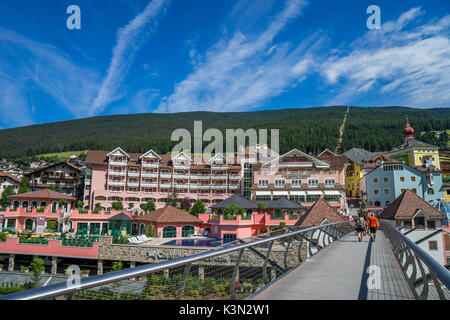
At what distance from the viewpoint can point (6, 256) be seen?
3806 centimetres

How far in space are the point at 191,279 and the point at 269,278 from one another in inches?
129

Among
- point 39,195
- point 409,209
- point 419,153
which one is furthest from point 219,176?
point 419,153

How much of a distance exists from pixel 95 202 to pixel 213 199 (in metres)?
24.6

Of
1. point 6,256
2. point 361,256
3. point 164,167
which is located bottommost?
point 6,256

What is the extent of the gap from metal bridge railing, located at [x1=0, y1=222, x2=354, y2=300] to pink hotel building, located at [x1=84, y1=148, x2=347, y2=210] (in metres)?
52.7

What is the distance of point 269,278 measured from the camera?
6.94 meters

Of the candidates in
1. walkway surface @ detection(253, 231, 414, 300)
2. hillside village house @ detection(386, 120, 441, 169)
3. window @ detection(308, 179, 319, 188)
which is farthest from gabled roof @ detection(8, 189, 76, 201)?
hillside village house @ detection(386, 120, 441, 169)

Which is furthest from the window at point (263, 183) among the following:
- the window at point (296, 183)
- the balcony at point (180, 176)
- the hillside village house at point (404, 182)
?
the hillside village house at point (404, 182)

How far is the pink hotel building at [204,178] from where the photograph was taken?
5928cm

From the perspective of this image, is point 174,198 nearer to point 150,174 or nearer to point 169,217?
point 150,174

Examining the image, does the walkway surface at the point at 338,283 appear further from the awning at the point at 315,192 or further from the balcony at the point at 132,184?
the balcony at the point at 132,184

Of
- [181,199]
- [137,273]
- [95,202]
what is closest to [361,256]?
[137,273]
